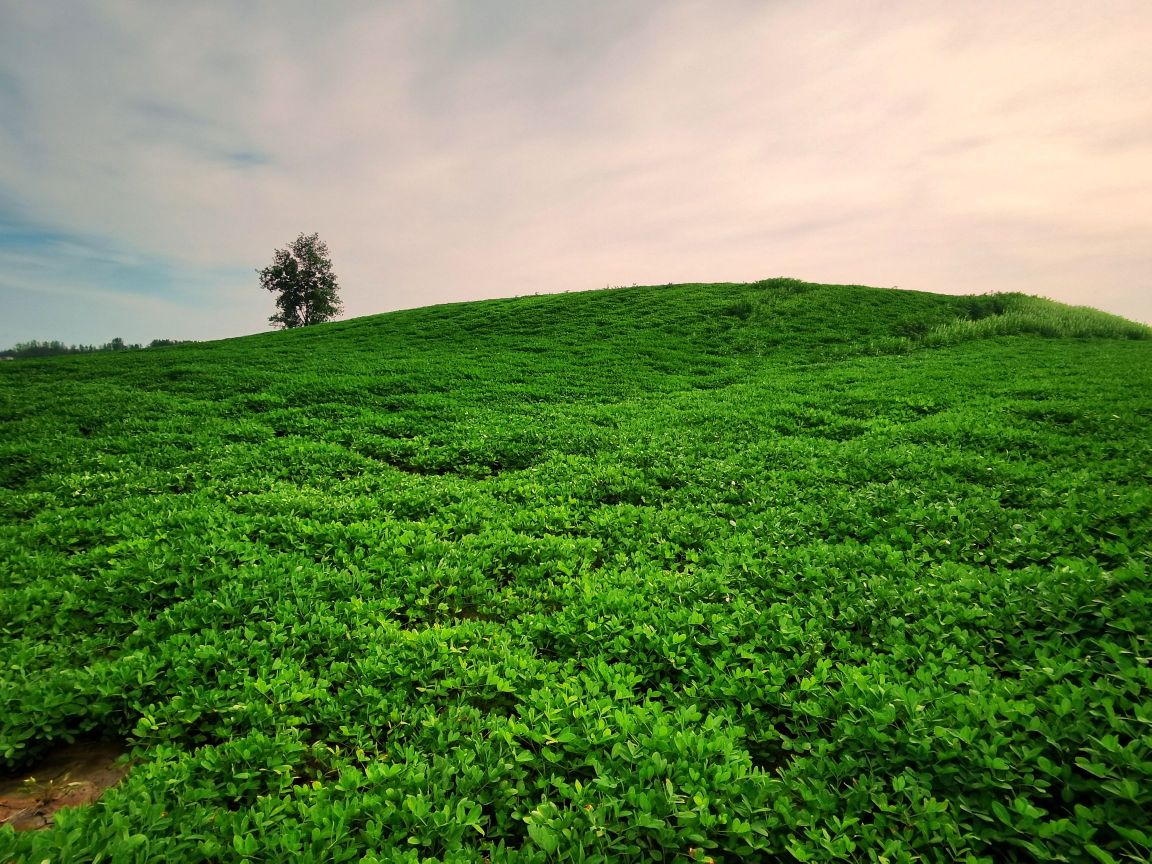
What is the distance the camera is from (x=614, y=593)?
6.22 m

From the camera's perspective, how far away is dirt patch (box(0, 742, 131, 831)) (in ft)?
12.3

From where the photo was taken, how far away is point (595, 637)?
5.47 metres

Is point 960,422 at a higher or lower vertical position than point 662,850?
higher

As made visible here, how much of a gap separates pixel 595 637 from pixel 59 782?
463 centimetres

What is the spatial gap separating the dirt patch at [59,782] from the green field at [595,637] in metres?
0.15

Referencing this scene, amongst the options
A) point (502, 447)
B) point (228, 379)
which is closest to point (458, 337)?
point (228, 379)

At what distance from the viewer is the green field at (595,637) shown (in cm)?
338

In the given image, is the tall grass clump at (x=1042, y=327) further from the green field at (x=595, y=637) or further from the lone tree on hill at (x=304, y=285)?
the lone tree on hill at (x=304, y=285)

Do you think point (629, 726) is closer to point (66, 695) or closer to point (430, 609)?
point (430, 609)

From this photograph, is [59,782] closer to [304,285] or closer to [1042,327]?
→ [1042,327]

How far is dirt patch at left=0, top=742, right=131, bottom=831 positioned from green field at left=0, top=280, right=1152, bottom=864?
0.15 metres

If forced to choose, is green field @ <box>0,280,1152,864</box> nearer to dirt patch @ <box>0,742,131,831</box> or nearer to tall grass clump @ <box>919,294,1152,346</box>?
dirt patch @ <box>0,742,131,831</box>

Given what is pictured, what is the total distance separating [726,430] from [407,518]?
8528 millimetres

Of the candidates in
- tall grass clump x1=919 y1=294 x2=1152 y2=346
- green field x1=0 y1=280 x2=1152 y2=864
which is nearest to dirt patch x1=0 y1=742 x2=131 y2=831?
green field x1=0 y1=280 x2=1152 y2=864
